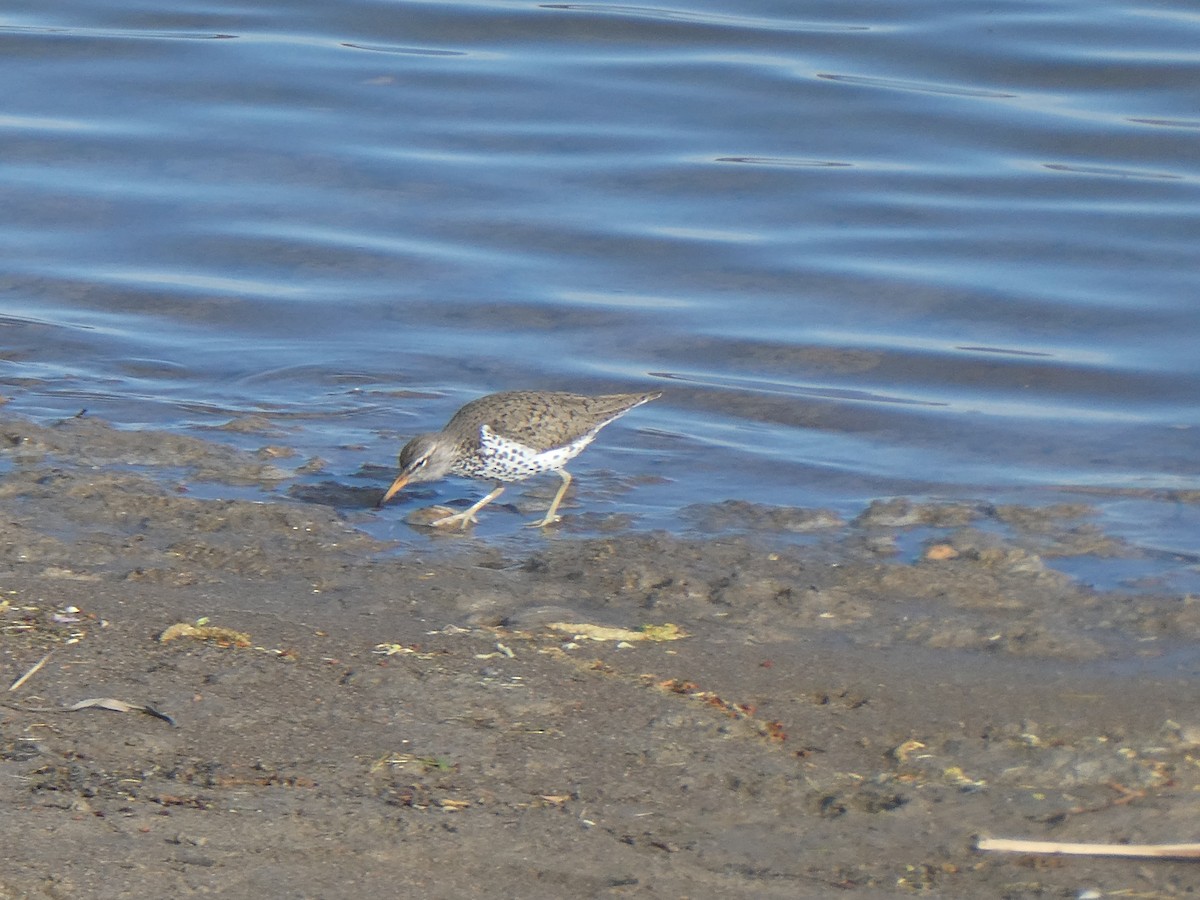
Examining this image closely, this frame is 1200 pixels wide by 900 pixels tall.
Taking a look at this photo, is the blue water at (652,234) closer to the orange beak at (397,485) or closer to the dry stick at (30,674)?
the orange beak at (397,485)

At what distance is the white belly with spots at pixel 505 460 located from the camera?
7.91 meters

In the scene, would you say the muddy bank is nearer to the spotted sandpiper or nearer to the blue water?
the spotted sandpiper

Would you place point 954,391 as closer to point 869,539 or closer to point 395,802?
point 869,539

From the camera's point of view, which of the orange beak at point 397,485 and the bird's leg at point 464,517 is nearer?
the bird's leg at point 464,517

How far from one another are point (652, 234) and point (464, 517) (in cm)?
525

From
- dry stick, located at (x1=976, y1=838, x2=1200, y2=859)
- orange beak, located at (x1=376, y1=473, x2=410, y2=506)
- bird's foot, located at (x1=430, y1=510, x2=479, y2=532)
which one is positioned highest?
dry stick, located at (x1=976, y1=838, x2=1200, y2=859)

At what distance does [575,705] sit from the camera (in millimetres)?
5496

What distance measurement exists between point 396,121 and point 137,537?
8609 millimetres

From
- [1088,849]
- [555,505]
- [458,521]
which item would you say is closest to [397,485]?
[458,521]

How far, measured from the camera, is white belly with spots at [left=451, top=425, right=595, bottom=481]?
7914mm

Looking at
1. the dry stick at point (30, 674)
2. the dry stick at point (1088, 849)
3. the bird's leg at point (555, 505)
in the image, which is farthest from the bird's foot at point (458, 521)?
the dry stick at point (1088, 849)

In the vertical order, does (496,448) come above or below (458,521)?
above

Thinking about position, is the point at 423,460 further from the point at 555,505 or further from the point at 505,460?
the point at 555,505

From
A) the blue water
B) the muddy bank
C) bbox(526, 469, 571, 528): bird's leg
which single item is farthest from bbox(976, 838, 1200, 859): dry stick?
bbox(526, 469, 571, 528): bird's leg
